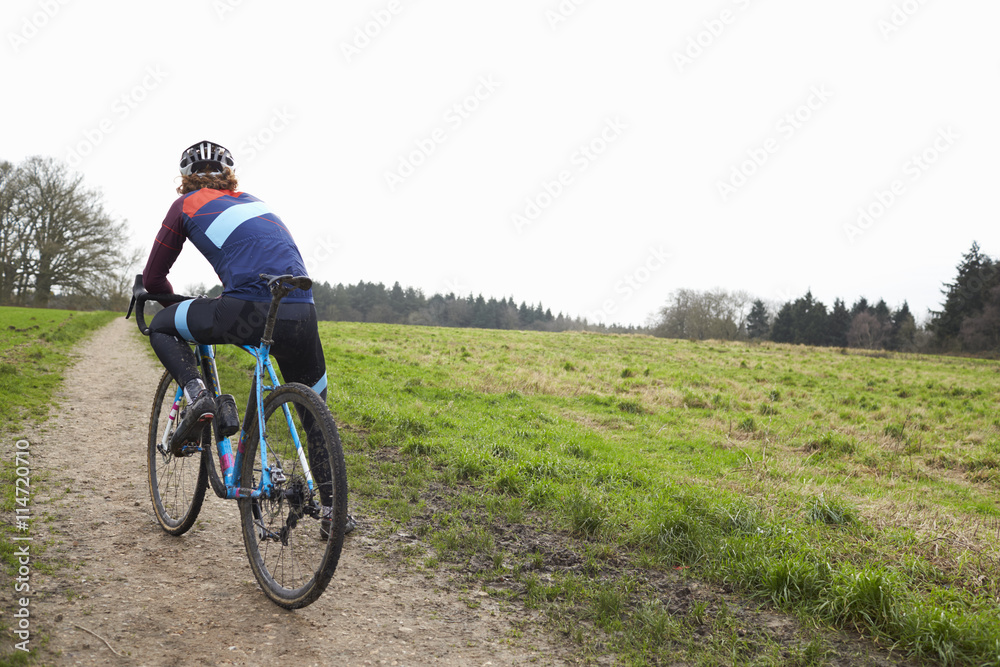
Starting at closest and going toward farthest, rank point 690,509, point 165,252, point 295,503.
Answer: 1. point 295,503
2. point 165,252
3. point 690,509

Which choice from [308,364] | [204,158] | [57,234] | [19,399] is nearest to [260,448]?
[308,364]

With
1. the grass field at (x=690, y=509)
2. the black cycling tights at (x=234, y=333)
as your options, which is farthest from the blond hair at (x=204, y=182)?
the grass field at (x=690, y=509)

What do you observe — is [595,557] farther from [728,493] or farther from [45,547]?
[45,547]

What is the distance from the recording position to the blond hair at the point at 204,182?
11.4ft

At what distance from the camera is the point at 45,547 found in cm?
333

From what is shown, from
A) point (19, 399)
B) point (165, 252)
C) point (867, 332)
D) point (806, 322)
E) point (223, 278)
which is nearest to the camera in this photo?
point (223, 278)

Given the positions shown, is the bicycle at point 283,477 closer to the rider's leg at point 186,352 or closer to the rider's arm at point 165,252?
the rider's leg at point 186,352

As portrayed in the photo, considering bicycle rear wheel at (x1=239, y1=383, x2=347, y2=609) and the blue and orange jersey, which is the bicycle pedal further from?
the blue and orange jersey

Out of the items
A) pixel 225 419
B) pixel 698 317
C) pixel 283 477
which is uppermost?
pixel 698 317

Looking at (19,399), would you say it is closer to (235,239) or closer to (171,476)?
(171,476)

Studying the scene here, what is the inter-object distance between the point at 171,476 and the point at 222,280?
1720mm

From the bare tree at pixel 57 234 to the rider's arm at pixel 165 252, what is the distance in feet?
146

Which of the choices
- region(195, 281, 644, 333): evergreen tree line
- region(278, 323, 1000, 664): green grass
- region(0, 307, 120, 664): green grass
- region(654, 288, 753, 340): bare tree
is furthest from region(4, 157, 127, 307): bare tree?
region(654, 288, 753, 340): bare tree

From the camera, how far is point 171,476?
3.96 m
